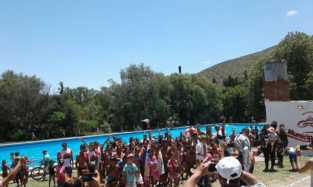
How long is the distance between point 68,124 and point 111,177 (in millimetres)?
41748

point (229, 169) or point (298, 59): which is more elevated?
point (298, 59)

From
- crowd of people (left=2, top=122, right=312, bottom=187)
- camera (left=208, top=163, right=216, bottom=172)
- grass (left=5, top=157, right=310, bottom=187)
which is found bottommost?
grass (left=5, top=157, right=310, bottom=187)

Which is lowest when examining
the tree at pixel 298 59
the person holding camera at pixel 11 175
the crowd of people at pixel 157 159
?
the crowd of people at pixel 157 159

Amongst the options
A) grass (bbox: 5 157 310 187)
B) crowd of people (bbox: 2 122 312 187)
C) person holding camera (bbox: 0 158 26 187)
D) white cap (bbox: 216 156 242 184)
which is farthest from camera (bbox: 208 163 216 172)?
grass (bbox: 5 157 310 187)

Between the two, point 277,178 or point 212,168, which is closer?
point 212,168

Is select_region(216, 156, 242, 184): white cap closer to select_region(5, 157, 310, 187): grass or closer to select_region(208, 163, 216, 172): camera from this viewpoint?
select_region(208, 163, 216, 172): camera

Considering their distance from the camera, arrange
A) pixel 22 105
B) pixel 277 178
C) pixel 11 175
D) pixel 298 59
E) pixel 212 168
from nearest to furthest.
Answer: pixel 212 168, pixel 11 175, pixel 277 178, pixel 298 59, pixel 22 105

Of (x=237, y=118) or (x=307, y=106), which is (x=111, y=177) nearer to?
(x=307, y=106)

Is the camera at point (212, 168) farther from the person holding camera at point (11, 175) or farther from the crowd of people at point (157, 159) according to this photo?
the crowd of people at point (157, 159)

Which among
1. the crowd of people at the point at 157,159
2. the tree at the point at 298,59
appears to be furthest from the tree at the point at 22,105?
the crowd of people at the point at 157,159

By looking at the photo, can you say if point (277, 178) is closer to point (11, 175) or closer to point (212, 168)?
point (11, 175)

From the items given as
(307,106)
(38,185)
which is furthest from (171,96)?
(38,185)

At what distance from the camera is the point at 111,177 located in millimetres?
12859

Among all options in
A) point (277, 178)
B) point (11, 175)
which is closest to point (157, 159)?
point (277, 178)
